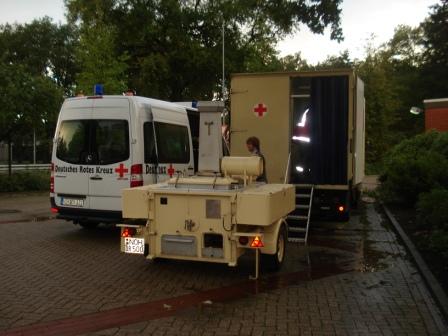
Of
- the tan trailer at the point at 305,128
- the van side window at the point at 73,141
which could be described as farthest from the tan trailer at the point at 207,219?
the tan trailer at the point at 305,128

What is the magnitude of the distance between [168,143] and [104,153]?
1.36m

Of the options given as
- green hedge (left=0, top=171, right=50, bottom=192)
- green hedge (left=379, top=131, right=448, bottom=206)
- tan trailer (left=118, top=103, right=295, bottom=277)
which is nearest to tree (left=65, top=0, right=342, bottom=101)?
green hedge (left=0, top=171, right=50, bottom=192)

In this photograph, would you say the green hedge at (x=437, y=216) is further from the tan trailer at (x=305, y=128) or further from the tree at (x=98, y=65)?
the tree at (x=98, y=65)

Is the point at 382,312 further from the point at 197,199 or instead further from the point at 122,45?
the point at 122,45

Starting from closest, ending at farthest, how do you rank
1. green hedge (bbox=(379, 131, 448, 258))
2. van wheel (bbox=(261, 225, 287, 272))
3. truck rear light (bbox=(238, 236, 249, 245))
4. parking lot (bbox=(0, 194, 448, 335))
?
parking lot (bbox=(0, 194, 448, 335)) → truck rear light (bbox=(238, 236, 249, 245)) → van wheel (bbox=(261, 225, 287, 272)) → green hedge (bbox=(379, 131, 448, 258))

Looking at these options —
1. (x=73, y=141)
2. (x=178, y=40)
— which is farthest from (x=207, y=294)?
(x=178, y=40)

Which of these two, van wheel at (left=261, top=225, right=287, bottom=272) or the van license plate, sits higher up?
the van license plate

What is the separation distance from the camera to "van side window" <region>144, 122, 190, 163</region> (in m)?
9.75

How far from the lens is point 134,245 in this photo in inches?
278

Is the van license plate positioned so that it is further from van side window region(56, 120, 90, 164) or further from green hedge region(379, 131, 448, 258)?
green hedge region(379, 131, 448, 258)

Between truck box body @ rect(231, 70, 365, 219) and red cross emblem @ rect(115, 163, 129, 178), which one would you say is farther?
truck box body @ rect(231, 70, 365, 219)

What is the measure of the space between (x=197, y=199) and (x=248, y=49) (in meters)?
23.1

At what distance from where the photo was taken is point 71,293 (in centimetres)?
640

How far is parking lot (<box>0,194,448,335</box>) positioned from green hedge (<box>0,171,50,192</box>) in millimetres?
10497
